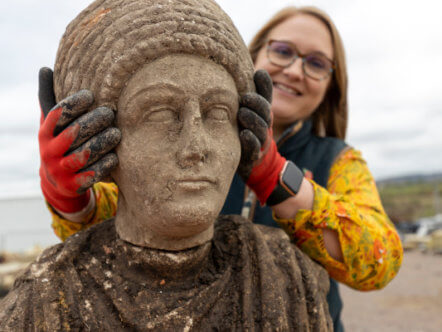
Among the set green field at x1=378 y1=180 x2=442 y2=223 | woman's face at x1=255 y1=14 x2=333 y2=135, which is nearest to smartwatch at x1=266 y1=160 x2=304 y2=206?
woman's face at x1=255 y1=14 x2=333 y2=135

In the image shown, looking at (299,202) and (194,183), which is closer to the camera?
(194,183)

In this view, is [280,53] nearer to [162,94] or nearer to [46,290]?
[162,94]

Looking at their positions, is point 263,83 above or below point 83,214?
above

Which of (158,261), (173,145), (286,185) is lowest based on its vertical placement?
(158,261)

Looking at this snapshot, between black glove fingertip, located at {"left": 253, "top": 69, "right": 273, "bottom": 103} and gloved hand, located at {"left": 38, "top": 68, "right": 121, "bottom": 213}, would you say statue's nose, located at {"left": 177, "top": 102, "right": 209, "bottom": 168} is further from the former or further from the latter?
black glove fingertip, located at {"left": 253, "top": 69, "right": 273, "bottom": 103}

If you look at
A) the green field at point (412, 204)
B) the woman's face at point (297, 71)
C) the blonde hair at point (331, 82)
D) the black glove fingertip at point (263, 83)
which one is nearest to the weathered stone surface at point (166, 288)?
the black glove fingertip at point (263, 83)

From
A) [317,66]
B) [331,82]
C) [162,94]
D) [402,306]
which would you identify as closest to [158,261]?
[162,94]

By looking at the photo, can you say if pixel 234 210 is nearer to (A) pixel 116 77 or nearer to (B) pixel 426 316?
(A) pixel 116 77

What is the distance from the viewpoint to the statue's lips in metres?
1.66

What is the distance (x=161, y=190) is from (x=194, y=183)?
0.44 feet

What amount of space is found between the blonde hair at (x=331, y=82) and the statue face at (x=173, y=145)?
1.45m

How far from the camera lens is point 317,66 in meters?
2.87

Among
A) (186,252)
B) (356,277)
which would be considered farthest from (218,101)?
(356,277)

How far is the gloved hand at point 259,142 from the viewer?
1.87 meters
